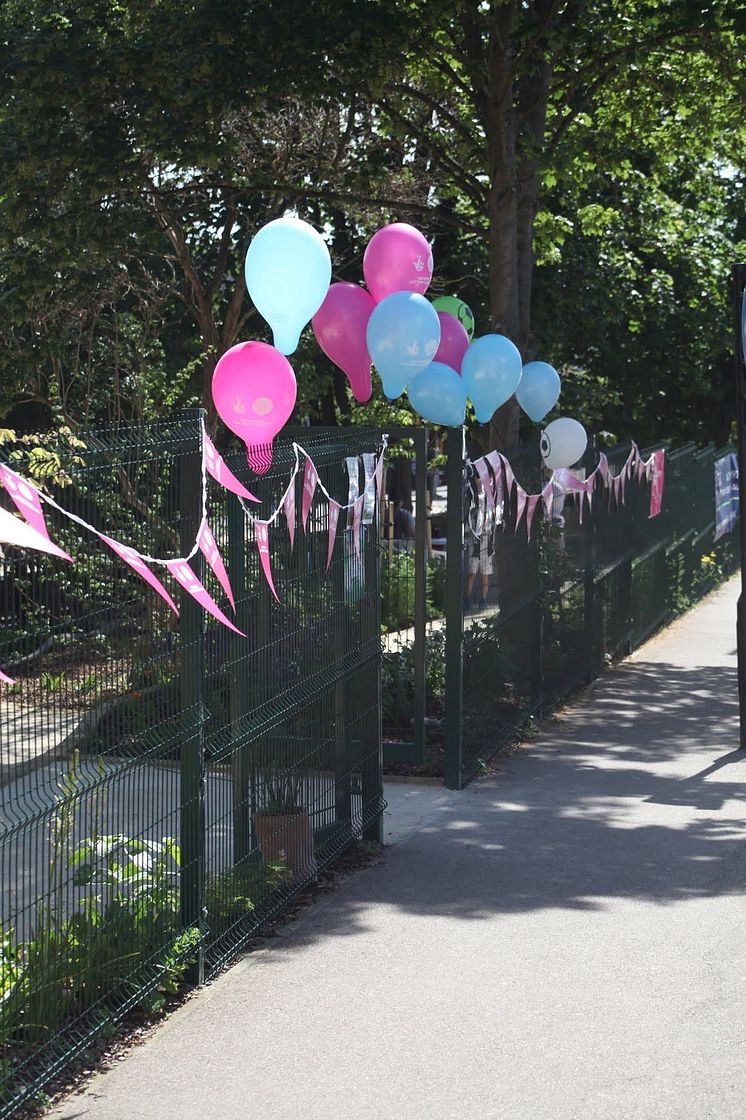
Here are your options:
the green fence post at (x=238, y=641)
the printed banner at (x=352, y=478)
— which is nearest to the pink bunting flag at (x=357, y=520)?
the printed banner at (x=352, y=478)

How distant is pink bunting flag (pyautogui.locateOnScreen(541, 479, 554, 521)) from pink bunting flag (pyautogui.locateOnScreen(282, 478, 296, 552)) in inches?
209

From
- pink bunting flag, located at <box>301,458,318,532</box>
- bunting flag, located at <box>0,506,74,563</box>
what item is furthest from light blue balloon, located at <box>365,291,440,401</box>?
bunting flag, located at <box>0,506,74,563</box>

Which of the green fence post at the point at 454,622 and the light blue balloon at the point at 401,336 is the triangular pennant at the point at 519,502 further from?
the light blue balloon at the point at 401,336

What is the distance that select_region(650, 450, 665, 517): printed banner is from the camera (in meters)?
17.2

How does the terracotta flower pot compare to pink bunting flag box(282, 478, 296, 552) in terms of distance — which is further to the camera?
the terracotta flower pot

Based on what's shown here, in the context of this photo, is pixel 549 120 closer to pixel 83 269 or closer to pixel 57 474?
pixel 83 269

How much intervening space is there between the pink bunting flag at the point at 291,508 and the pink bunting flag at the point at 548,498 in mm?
5318

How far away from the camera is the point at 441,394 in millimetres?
10000

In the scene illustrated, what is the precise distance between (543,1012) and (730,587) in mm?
18997

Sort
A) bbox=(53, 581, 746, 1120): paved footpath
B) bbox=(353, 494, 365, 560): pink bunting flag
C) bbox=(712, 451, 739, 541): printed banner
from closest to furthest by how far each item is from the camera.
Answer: bbox=(53, 581, 746, 1120): paved footpath < bbox=(353, 494, 365, 560): pink bunting flag < bbox=(712, 451, 739, 541): printed banner

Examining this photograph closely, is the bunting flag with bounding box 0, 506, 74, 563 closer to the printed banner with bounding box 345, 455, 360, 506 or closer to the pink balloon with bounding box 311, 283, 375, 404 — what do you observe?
the printed banner with bounding box 345, 455, 360, 506

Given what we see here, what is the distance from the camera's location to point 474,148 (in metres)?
15.3

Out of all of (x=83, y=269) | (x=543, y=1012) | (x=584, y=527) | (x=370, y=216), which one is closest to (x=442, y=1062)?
(x=543, y=1012)

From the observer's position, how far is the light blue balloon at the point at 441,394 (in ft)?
32.8
